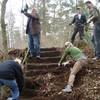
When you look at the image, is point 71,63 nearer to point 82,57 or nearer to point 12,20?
point 82,57

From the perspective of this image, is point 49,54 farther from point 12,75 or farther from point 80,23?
point 12,75

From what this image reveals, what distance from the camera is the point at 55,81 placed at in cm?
1210

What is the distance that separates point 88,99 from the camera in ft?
35.0

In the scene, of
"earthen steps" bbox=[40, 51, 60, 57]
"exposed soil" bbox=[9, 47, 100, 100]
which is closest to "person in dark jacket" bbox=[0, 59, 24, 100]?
"exposed soil" bbox=[9, 47, 100, 100]

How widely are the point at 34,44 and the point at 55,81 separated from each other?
217 cm

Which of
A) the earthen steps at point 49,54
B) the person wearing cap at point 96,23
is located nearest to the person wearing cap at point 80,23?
the earthen steps at point 49,54

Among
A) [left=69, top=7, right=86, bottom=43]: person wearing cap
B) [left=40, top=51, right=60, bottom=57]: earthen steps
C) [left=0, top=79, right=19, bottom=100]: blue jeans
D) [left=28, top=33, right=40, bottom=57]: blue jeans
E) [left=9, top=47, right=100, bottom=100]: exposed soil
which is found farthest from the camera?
[left=69, top=7, right=86, bottom=43]: person wearing cap

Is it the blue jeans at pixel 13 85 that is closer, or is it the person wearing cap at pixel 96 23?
the blue jeans at pixel 13 85

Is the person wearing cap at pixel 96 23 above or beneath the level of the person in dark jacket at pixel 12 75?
above

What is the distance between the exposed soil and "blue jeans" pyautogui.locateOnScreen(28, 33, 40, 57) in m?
0.29

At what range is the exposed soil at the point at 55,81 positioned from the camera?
1098 cm

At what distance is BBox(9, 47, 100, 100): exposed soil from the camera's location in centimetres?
1098

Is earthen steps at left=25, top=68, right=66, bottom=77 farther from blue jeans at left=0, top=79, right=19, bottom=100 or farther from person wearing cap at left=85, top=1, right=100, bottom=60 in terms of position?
blue jeans at left=0, top=79, right=19, bottom=100

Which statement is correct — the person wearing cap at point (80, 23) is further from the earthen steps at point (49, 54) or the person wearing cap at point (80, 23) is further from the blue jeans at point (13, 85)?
the blue jeans at point (13, 85)
